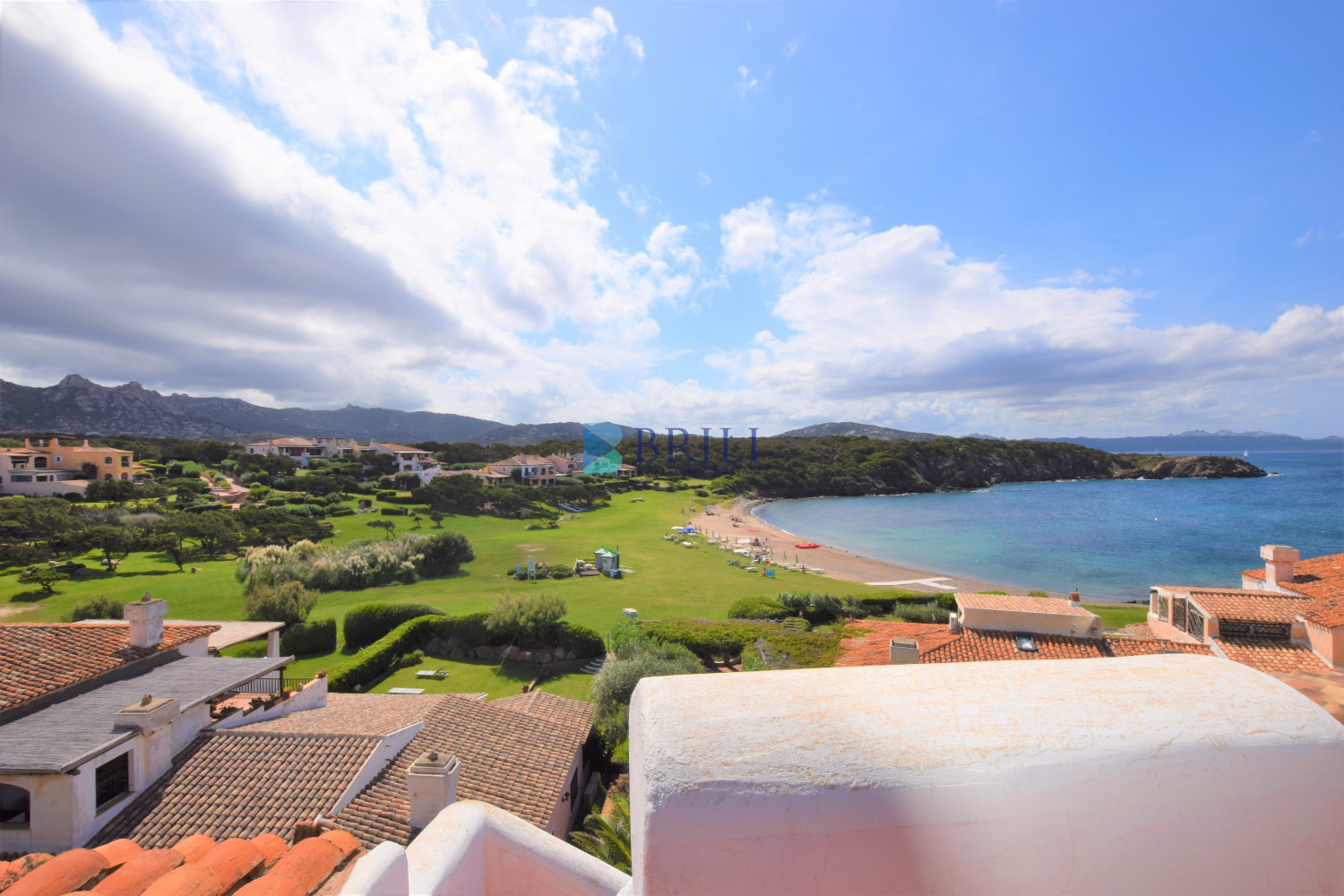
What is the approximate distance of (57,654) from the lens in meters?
10.5

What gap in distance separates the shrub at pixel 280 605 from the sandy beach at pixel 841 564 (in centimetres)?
2820

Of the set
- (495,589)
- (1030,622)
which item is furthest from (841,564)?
(1030,622)

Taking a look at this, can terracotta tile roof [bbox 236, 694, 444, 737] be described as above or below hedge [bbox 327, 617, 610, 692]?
above

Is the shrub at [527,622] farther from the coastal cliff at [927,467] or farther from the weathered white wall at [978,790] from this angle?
the coastal cliff at [927,467]

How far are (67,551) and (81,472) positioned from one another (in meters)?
28.8

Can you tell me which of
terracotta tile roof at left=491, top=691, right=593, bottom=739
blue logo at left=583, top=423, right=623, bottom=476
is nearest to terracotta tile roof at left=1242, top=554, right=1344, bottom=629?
terracotta tile roof at left=491, top=691, right=593, bottom=739

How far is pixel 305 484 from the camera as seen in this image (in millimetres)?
53250

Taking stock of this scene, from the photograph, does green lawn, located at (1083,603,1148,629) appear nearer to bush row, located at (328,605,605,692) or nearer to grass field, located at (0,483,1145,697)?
grass field, located at (0,483,1145,697)

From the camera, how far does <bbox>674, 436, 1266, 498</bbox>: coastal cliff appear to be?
98312 millimetres

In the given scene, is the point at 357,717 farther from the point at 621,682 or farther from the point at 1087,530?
the point at 1087,530

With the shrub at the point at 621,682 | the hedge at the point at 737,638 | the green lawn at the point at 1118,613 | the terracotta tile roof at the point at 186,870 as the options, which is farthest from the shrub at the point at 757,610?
the terracotta tile roof at the point at 186,870

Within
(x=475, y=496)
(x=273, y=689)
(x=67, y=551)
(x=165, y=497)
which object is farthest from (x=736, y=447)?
(x=273, y=689)

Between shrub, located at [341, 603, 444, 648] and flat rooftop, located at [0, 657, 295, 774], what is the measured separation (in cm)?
956

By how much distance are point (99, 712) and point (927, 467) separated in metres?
122
